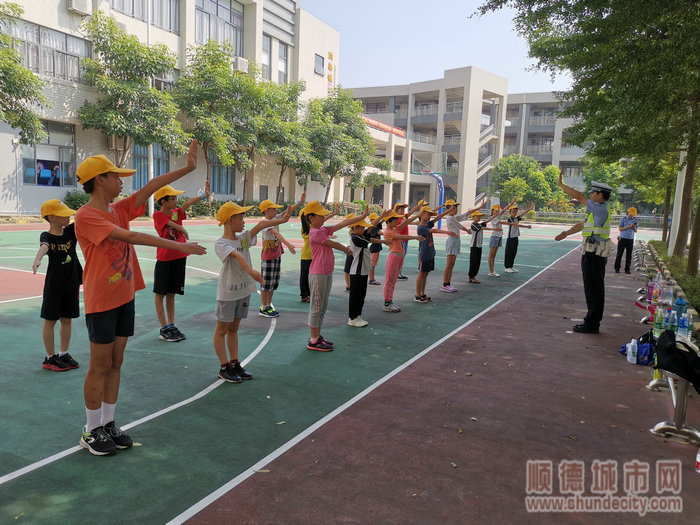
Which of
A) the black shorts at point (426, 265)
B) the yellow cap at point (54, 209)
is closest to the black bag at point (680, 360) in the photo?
the black shorts at point (426, 265)

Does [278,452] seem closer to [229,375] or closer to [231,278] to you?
[229,375]

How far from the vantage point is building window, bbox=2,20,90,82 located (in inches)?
939

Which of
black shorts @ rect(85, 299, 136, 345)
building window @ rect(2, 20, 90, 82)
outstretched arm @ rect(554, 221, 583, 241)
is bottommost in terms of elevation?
black shorts @ rect(85, 299, 136, 345)

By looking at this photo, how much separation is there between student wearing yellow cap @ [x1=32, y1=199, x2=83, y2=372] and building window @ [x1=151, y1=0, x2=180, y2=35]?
30275 millimetres

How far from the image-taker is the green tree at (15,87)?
65.9 feet

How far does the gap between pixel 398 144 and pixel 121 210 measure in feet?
178

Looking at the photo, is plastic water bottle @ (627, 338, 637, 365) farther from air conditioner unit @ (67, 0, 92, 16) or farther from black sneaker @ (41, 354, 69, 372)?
air conditioner unit @ (67, 0, 92, 16)

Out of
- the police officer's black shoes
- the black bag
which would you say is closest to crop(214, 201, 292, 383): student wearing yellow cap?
the black bag

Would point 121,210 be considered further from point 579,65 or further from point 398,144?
point 398,144

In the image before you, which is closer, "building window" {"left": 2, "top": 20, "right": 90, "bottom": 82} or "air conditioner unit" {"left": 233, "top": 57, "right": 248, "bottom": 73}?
"building window" {"left": 2, "top": 20, "right": 90, "bottom": 82}

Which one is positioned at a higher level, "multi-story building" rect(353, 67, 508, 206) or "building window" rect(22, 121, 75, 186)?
"multi-story building" rect(353, 67, 508, 206)

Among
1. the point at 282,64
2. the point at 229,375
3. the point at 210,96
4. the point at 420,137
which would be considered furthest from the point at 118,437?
the point at 420,137

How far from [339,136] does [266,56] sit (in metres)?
8.65

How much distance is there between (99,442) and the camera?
4051 mm
